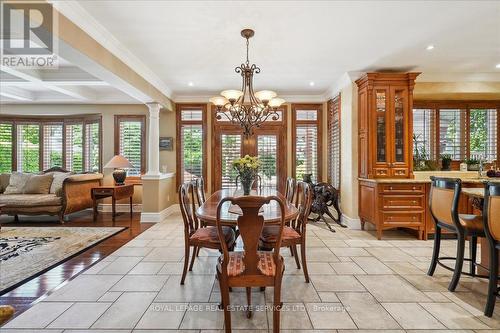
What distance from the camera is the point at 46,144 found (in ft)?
21.8

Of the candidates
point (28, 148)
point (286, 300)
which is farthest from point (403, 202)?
point (28, 148)

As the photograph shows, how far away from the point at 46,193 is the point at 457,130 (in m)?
8.35

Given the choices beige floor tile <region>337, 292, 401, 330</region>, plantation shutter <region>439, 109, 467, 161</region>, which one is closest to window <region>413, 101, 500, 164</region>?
plantation shutter <region>439, 109, 467, 161</region>

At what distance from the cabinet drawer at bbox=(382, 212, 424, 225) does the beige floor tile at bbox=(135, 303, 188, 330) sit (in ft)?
10.7

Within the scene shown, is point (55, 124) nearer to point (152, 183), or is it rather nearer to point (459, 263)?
point (152, 183)

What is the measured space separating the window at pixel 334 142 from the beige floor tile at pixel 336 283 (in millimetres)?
2919

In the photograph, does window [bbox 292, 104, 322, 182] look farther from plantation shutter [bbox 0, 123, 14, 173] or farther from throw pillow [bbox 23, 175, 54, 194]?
plantation shutter [bbox 0, 123, 14, 173]

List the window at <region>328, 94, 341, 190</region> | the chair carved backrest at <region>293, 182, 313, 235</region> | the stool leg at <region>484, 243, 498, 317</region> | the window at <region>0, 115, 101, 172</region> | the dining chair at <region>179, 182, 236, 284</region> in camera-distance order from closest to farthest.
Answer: the stool leg at <region>484, 243, 498, 317</region>, the dining chair at <region>179, 182, 236, 284</region>, the chair carved backrest at <region>293, 182, 313, 235</region>, the window at <region>328, 94, 341, 190</region>, the window at <region>0, 115, 101, 172</region>

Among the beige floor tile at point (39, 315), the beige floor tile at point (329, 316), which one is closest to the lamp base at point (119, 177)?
the beige floor tile at point (39, 315)

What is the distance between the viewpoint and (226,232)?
9.08 feet

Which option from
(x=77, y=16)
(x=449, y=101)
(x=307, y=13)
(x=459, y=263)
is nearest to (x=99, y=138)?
(x=77, y=16)

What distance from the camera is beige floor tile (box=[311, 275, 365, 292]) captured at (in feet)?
8.43

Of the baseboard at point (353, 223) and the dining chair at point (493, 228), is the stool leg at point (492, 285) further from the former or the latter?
the baseboard at point (353, 223)

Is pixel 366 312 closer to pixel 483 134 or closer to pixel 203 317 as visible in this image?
pixel 203 317
